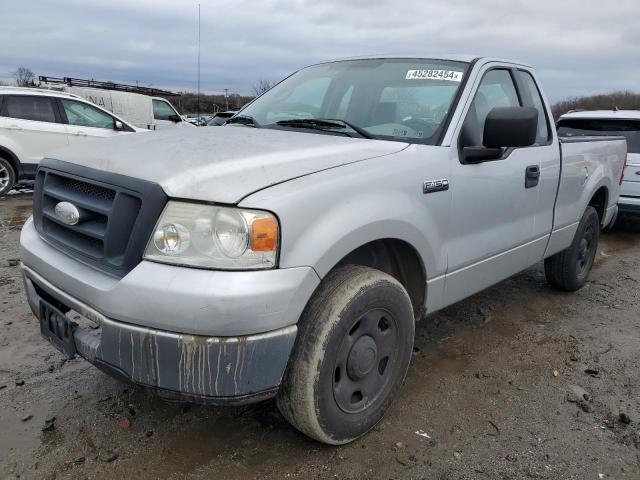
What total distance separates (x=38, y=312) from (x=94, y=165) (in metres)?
0.77

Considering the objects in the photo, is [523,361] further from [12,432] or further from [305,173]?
[12,432]

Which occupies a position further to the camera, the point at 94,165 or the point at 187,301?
the point at 94,165

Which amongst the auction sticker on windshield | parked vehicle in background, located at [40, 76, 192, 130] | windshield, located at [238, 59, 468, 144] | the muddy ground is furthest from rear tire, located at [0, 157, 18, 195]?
Result: the auction sticker on windshield

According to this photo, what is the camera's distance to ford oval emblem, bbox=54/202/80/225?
229 centimetres

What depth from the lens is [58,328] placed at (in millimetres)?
2352

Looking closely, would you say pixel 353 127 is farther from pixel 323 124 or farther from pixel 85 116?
pixel 85 116

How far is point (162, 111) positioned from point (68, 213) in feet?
49.9

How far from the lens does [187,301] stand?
1858mm

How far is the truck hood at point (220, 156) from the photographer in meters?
Answer: 2.02

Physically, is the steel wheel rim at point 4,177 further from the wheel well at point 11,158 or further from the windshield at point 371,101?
the windshield at point 371,101

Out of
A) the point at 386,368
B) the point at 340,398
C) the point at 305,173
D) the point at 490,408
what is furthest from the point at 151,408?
the point at 490,408

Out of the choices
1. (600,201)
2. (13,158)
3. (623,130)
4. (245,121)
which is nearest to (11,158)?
(13,158)

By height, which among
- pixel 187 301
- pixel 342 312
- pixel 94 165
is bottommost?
pixel 342 312

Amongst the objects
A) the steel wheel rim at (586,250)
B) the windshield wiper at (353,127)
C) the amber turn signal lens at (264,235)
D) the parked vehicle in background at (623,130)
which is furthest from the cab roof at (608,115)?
the amber turn signal lens at (264,235)
